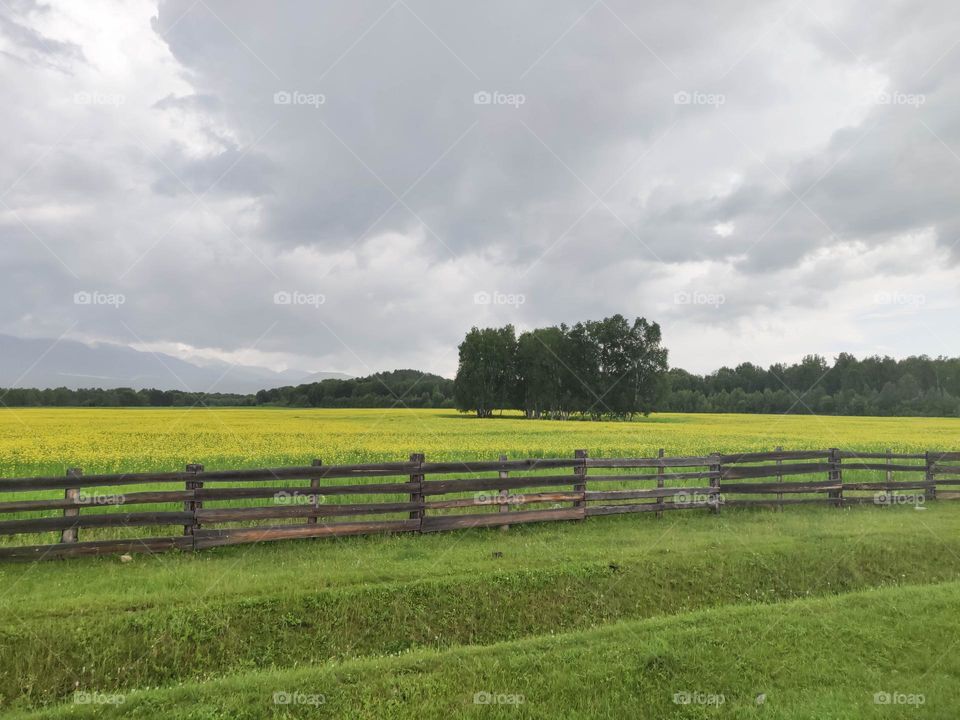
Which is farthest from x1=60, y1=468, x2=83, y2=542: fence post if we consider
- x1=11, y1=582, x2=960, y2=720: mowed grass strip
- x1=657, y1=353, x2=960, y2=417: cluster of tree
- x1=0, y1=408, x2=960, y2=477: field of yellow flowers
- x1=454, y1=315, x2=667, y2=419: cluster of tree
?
x1=657, y1=353, x2=960, y2=417: cluster of tree

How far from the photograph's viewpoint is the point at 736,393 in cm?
10894

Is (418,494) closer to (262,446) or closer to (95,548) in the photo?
(95,548)

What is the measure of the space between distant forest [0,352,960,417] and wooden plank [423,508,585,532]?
63.6 m

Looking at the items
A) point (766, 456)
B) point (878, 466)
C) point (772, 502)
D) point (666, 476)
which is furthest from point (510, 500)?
point (878, 466)

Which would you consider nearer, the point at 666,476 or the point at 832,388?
the point at 666,476

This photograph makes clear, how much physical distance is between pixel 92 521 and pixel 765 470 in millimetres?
15229

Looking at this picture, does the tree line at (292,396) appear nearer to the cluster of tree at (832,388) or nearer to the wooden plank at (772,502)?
the cluster of tree at (832,388)

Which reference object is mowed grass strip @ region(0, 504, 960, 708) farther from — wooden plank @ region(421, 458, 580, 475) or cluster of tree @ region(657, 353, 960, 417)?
cluster of tree @ region(657, 353, 960, 417)

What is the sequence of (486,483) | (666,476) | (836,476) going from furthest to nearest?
1. (836,476)
2. (666,476)
3. (486,483)

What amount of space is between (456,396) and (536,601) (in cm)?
7404

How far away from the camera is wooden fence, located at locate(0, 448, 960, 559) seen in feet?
31.7

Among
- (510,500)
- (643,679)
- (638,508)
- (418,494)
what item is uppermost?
(418,494)

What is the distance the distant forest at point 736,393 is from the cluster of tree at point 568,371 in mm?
1466

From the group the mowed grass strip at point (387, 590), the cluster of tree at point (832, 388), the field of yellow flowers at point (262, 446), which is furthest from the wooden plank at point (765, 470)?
the cluster of tree at point (832, 388)
